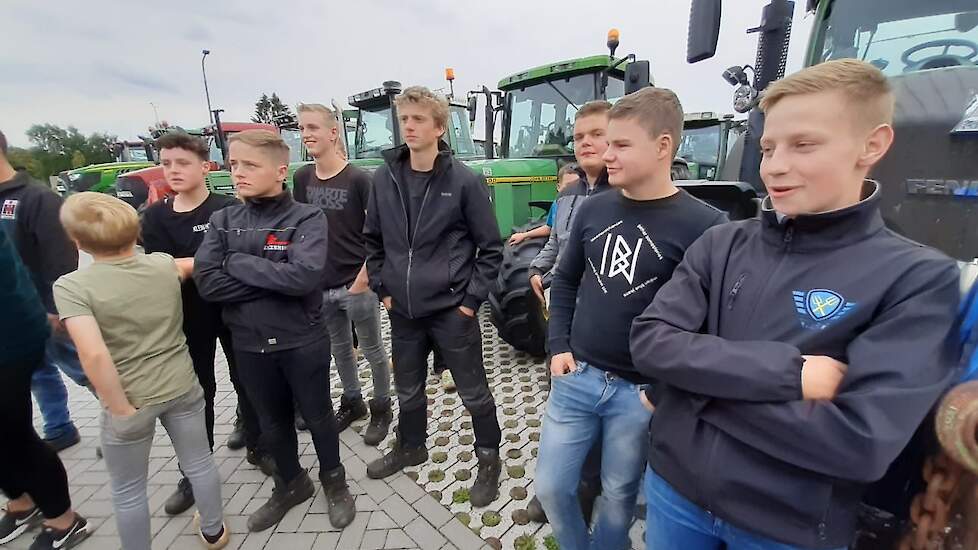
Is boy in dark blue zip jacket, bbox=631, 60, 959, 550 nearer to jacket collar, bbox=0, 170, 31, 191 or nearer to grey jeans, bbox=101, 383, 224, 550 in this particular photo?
grey jeans, bbox=101, 383, 224, 550

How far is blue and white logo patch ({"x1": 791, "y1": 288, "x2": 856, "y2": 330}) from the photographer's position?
995 mm

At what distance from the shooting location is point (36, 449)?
7.22 ft

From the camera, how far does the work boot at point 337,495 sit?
7.98 feet

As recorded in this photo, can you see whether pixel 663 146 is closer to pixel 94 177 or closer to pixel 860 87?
pixel 860 87

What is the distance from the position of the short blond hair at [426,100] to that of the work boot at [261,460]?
7.29ft

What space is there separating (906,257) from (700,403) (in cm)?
51

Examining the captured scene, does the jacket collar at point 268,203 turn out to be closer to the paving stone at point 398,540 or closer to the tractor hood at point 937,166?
the paving stone at point 398,540

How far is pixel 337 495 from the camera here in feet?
8.14

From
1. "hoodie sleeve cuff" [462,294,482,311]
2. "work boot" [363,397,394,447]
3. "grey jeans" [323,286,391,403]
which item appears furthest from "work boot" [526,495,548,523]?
"grey jeans" [323,286,391,403]

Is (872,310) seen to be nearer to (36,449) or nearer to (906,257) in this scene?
(906,257)

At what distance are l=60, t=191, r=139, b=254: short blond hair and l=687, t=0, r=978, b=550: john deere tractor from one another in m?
2.55

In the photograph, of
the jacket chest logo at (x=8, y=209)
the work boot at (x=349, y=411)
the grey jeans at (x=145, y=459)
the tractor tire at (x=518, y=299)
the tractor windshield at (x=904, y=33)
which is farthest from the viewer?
the tractor tire at (x=518, y=299)

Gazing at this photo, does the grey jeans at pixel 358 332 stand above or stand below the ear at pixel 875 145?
below

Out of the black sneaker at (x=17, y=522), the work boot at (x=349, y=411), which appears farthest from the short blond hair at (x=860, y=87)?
the black sneaker at (x=17, y=522)
